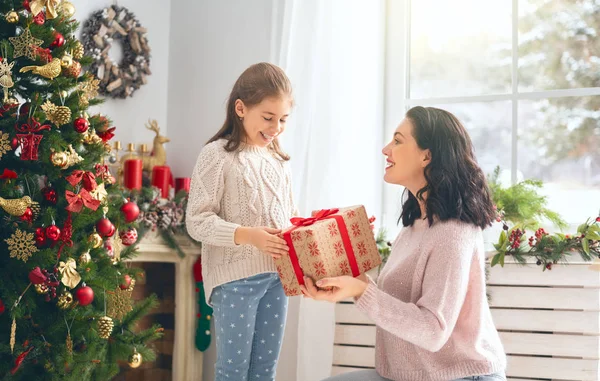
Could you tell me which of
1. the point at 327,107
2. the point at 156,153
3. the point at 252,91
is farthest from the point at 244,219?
the point at 156,153

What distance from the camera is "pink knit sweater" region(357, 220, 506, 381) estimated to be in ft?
4.86

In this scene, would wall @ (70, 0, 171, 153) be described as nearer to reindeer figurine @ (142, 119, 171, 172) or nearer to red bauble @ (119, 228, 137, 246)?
reindeer figurine @ (142, 119, 171, 172)

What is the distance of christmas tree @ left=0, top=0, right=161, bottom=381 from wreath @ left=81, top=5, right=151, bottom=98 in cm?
74

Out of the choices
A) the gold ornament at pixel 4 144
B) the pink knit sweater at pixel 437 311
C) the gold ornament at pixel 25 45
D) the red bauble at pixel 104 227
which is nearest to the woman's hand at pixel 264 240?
the pink knit sweater at pixel 437 311

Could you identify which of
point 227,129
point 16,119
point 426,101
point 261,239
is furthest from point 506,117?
point 16,119

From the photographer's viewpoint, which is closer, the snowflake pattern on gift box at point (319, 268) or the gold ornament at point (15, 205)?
the snowflake pattern on gift box at point (319, 268)

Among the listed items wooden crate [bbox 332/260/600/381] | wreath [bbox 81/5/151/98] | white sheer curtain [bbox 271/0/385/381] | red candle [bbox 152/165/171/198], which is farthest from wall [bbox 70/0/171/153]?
wooden crate [bbox 332/260/600/381]

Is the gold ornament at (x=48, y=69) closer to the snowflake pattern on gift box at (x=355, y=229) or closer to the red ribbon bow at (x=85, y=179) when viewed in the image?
the red ribbon bow at (x=85, y=179)

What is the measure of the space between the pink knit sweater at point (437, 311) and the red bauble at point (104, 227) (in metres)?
0.94

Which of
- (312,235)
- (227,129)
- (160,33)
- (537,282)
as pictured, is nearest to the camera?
(312,235)

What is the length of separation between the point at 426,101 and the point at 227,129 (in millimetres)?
1213

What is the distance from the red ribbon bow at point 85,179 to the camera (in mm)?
2029

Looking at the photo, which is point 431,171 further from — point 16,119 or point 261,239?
point 16,119

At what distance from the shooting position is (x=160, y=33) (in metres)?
3.32
